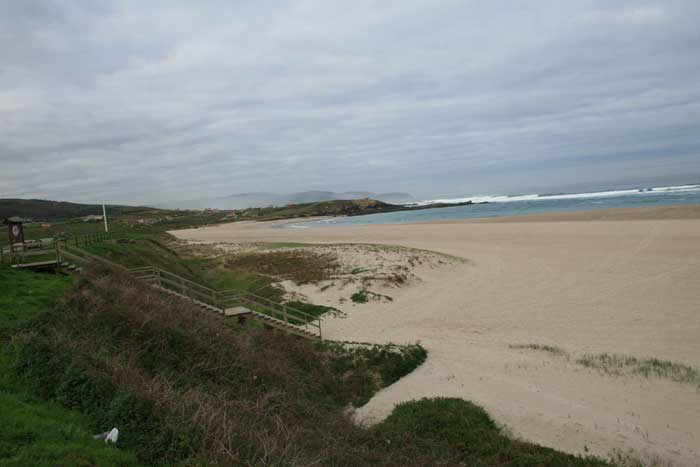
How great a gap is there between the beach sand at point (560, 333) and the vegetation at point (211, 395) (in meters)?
1.22

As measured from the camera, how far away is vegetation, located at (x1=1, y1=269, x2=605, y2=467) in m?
5.76

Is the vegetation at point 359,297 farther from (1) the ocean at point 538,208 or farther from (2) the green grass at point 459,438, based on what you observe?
(1) the ocean at point 538,208

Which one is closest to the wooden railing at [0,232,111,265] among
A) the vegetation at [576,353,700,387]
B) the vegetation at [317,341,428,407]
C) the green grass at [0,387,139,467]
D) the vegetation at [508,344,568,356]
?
the green grass at [0,387,139,467]

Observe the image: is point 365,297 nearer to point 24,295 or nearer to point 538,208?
point 24,295

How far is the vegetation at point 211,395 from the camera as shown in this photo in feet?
18.9

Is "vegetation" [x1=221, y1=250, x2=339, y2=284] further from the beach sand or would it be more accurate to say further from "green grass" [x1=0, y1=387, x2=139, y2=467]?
"green grass" [x1=0, y1=387, x2=139, y2=467]

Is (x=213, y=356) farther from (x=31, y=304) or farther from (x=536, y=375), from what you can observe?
(x=536, y=375)

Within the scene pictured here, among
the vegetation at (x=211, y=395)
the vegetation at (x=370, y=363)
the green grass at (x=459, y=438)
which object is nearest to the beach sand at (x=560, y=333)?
the vegetation at (x=370, y=363)

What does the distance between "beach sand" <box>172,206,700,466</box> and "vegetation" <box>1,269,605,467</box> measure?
122 centimetres

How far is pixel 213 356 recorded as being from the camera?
932cm

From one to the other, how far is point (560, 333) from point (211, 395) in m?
13.4

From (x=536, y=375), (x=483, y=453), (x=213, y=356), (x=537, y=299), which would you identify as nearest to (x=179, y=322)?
(x=213, y=356)

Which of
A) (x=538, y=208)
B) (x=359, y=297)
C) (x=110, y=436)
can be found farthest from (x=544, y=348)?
(x=538, y=208)

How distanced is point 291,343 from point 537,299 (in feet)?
43.9
